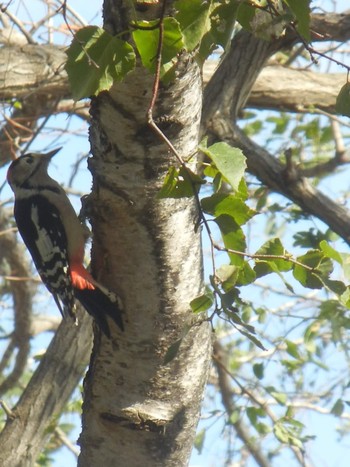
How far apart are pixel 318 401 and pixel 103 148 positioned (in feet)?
15.6

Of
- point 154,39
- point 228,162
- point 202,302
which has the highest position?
point 154,39

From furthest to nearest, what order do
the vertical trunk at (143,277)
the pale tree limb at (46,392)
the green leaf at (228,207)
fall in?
the pale tree limb at (46,392) < the vertical trunk at (143,277) < the green leaf at (228,207)

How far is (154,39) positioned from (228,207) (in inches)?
17.0

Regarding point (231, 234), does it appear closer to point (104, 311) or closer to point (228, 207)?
point (228, 207)

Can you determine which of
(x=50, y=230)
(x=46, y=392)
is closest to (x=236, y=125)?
(x=50, y=230)

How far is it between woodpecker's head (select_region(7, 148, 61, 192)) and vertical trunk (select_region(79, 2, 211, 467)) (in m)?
2.29

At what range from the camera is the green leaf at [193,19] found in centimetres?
158

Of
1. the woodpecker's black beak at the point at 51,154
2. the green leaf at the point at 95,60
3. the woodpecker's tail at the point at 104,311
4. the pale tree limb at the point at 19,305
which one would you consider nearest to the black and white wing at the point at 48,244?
the woodpecker's black beak at the point at 51,154

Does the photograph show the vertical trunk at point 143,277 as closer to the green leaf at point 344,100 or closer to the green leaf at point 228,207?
the green leaf at point 228,207

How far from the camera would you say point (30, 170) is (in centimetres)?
463

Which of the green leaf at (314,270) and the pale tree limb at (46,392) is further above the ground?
the pale tree limb at (46,392)

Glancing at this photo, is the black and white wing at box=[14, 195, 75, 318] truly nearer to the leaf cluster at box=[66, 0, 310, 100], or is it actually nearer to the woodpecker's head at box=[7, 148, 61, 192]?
the woodpecker's head at box=[7, 148, 61, 192]

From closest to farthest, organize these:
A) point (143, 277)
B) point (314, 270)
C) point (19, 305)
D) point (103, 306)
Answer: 1. point (314, 270)
2. point (143, 277)
3. point (103, 306)
4. point (19, 305)

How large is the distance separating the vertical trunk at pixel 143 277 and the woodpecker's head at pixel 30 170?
2.29 metres
